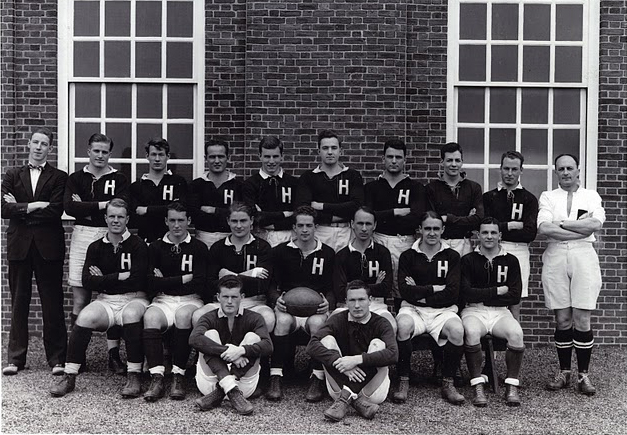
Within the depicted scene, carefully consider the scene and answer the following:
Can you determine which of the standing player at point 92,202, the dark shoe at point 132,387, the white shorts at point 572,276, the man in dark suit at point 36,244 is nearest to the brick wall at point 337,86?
the man in dark suit at point 36,244

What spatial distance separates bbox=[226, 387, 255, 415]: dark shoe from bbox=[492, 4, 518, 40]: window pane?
533cm

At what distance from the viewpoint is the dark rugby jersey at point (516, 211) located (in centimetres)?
707

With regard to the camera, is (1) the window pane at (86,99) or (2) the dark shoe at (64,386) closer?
(2) the dark shoe at (64,386)

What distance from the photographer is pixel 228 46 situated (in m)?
8.77

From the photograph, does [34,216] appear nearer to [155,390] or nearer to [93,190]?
[93,190]

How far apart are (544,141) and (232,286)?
4.57 meters

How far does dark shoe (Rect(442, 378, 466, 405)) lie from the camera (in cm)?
633

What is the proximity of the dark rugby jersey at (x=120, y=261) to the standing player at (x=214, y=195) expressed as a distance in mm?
723

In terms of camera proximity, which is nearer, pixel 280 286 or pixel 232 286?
pixel 232 286

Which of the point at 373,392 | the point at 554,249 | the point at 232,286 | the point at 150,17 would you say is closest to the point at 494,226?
the point at 554,249

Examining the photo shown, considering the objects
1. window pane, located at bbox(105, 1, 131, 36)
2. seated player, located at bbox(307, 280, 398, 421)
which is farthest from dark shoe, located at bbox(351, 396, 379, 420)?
window pane, located at bbox(105, 1, 131, 36)

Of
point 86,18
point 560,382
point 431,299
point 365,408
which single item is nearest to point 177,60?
point 86,18

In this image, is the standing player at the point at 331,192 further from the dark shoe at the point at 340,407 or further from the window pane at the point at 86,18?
the window pane at the point at 86,18

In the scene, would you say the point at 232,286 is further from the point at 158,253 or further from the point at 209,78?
the point at 209,78
